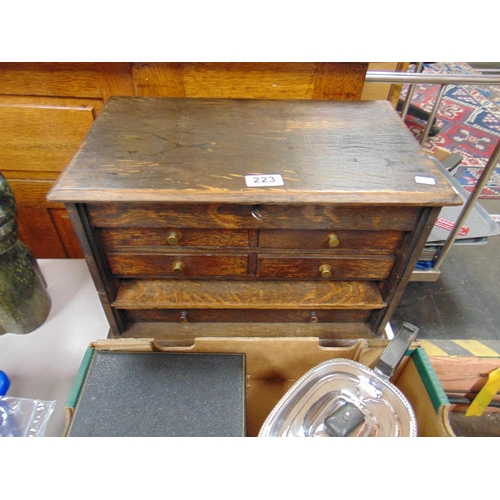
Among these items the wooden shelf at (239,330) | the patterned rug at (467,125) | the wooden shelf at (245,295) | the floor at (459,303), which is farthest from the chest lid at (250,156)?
the patterned rug at (467,125)

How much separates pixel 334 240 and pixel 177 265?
0.37 metres

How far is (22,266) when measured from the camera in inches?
38.1

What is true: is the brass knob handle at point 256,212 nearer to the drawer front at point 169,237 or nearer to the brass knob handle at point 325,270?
the drawer front at point 169,237

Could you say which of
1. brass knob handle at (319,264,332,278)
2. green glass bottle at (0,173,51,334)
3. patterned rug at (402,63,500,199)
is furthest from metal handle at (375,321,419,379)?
patterned rug at (402,63,500,199)

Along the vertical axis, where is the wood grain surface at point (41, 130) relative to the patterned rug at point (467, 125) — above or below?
above

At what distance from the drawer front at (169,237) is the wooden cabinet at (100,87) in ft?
1.56

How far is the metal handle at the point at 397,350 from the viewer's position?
773 millimetres

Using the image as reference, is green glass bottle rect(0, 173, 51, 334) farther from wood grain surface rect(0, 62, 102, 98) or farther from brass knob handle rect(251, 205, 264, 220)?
brass knob handle rect(251, 205, 264, 220)

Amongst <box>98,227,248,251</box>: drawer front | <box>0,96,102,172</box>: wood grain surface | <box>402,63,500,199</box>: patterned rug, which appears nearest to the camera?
<box>98,227,248,251</box>: drawer front

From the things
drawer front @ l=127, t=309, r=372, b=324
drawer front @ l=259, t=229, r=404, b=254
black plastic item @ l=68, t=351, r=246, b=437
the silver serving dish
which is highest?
drawer front @ l=259, t=229, r=404, b=254

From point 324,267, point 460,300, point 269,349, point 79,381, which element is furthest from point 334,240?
point 460,300

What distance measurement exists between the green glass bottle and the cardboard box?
29cm

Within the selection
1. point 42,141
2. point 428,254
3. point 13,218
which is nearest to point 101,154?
point 13,218

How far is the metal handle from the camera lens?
30.4 inches
